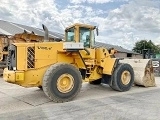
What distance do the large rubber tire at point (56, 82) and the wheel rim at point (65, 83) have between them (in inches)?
2.5

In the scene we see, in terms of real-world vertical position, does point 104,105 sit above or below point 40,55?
below

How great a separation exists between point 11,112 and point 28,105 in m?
0.84

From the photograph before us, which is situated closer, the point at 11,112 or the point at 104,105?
the point at 11,112

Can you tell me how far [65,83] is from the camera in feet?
25.5

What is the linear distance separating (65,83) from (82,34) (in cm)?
207

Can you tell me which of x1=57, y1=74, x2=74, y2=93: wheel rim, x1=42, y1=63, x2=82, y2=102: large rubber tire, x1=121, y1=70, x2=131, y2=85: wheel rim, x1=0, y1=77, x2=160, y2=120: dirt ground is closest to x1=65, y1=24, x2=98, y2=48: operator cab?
x1=42, y1=63, x2=82, y2=102: large rubber tire

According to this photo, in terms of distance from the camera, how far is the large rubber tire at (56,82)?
289 inches

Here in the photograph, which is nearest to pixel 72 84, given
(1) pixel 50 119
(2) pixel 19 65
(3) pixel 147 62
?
(2) pixel 19 65

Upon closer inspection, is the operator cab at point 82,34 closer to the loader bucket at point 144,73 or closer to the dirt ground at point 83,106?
the dirt ground at point 83,106

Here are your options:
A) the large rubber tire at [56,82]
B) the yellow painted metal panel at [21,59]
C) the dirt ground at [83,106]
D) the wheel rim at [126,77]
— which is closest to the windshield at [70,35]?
the large rubber tire at [56,82]

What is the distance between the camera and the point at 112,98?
321 inches

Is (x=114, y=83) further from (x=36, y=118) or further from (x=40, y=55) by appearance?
(x=36, y=118)

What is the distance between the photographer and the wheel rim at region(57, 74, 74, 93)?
7598 mm

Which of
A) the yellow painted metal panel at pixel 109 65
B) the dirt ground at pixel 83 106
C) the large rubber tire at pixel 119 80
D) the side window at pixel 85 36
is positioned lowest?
the dirt ground at pixel 83 106
